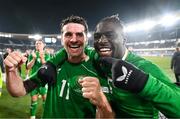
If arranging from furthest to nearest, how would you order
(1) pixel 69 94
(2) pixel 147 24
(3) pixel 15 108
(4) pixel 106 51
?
(2) pixel 147 24, (3) pixel 15 108, (1) pixel 69 94, (4) pixel 106 51

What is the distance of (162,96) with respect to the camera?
171 centimetres

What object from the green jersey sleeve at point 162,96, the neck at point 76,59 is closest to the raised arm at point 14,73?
the neck at point 76,59

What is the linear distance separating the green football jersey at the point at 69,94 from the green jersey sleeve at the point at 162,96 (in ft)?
4.60

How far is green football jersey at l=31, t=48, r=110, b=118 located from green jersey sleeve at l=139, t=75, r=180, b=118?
55.2 inches

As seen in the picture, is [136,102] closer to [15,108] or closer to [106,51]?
[106,51]

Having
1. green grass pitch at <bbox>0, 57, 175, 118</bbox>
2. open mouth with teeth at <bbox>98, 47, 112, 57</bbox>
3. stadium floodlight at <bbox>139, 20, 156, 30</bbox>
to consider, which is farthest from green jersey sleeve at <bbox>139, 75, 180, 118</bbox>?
stadium floodlight at <bbox>139, 20, 156, 30</bbox>

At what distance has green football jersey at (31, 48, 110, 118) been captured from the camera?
10.5 ft

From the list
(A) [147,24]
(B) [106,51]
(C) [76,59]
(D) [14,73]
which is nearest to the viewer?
(B) [106,51]

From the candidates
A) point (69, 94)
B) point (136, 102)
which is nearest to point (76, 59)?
point (69, 94)

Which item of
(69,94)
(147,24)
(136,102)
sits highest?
(147,24)

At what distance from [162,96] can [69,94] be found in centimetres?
166

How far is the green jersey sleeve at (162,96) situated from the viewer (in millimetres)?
1689

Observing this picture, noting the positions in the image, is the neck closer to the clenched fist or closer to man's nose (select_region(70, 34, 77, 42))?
man's nose (select_region(70, 34, 77, 42))

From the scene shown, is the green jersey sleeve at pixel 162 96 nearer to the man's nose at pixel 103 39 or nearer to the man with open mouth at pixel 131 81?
the man with open mouth at pixel 131 81
